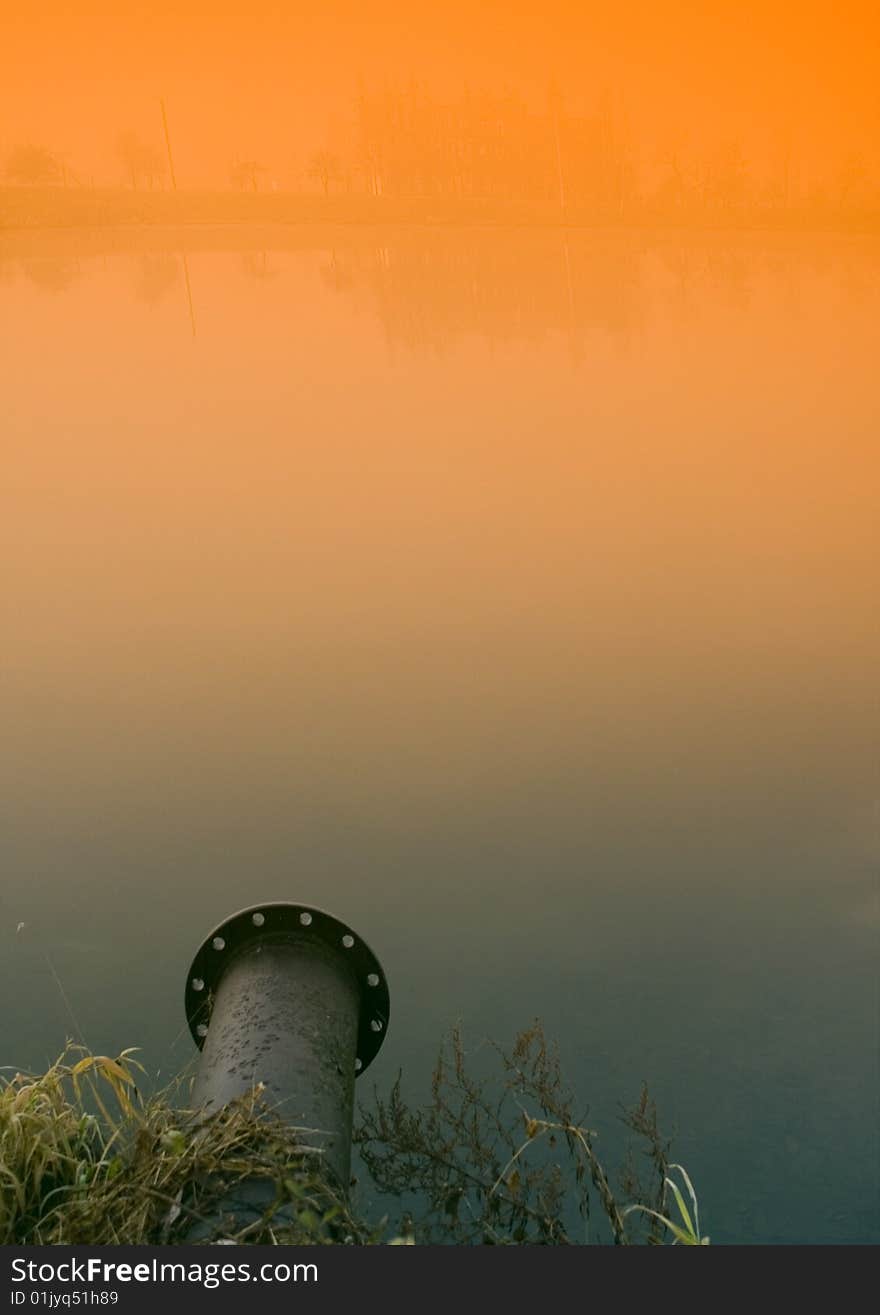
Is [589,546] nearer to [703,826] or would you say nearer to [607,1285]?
[703,826]

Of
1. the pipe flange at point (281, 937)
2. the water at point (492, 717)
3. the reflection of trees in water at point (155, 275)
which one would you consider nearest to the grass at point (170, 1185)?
the pipe flange at point (281, 937)

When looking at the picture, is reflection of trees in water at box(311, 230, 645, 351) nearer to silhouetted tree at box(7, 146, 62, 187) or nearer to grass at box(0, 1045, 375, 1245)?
silhouetted tree at box(7, 146, 62, 187)

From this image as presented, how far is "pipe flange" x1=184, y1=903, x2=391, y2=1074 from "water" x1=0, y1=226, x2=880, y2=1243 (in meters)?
0.65

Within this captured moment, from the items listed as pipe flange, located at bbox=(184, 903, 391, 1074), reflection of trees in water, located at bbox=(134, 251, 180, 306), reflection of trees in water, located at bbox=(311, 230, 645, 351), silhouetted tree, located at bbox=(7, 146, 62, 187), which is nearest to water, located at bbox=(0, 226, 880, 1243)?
pipe flange, located at bbox=(184, 903, 391, 1074)

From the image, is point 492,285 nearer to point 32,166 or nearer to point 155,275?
point 155,275

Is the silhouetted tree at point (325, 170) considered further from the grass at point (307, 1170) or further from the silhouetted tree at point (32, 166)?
the grass at point (307, 1170)

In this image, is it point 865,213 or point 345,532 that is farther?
point 865,213

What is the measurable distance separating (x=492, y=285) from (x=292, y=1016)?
18401 millimetres

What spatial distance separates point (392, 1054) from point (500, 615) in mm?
3661

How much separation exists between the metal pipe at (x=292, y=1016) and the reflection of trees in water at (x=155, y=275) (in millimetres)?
17293

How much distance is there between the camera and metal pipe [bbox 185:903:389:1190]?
8.01 feet

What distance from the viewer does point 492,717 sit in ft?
18.5

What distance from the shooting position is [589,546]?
8.02 m

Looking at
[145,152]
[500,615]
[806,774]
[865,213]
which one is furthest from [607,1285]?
[145,152]
